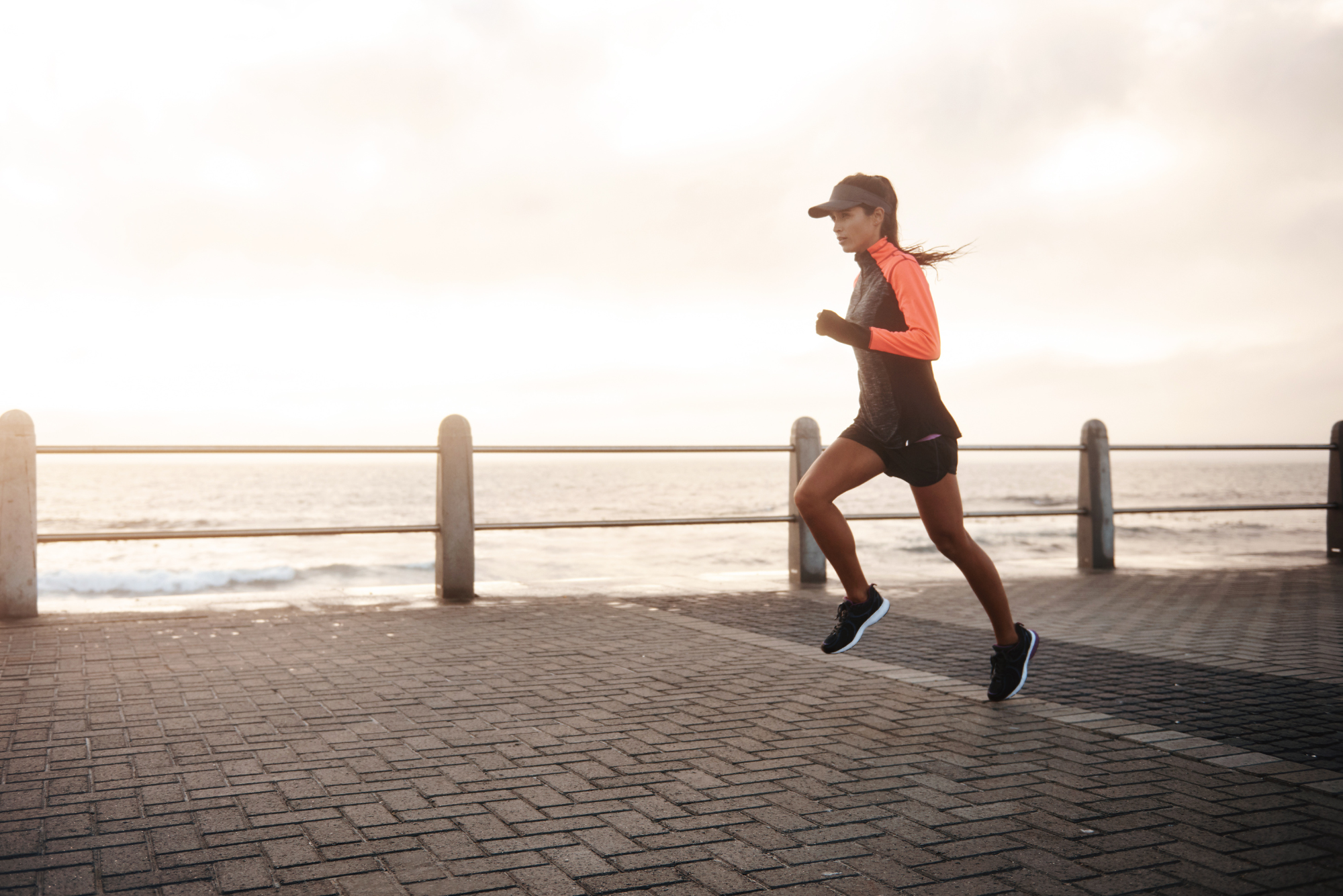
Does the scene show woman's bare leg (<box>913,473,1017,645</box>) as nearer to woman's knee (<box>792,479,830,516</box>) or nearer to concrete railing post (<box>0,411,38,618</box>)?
woman's knee (<box>792,479,830,516</box>)

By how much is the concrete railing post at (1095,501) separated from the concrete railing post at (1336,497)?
2.44m

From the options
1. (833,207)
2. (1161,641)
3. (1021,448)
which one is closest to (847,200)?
(833,207)

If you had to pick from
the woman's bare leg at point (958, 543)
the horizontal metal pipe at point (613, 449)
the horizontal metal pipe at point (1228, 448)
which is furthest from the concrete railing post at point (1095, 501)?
the woman's bare leg at point (958, 543)

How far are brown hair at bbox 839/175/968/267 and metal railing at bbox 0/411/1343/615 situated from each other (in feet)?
7.98

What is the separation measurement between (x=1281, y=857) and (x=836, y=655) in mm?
3137

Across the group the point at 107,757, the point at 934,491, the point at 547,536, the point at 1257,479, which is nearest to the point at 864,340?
the point at 934,491

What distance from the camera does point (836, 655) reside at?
5.71 metres

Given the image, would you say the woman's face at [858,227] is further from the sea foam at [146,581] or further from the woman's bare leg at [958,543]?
the sea foam at [146,581]

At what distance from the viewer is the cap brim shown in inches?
181

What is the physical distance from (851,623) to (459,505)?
4.15m

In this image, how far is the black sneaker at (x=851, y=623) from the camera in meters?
4.60

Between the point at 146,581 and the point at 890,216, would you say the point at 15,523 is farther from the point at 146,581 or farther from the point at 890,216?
the point at 146,581

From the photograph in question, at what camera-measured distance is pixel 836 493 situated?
462 centimetres

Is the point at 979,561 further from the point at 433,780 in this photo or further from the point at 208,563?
the point at 208,563
